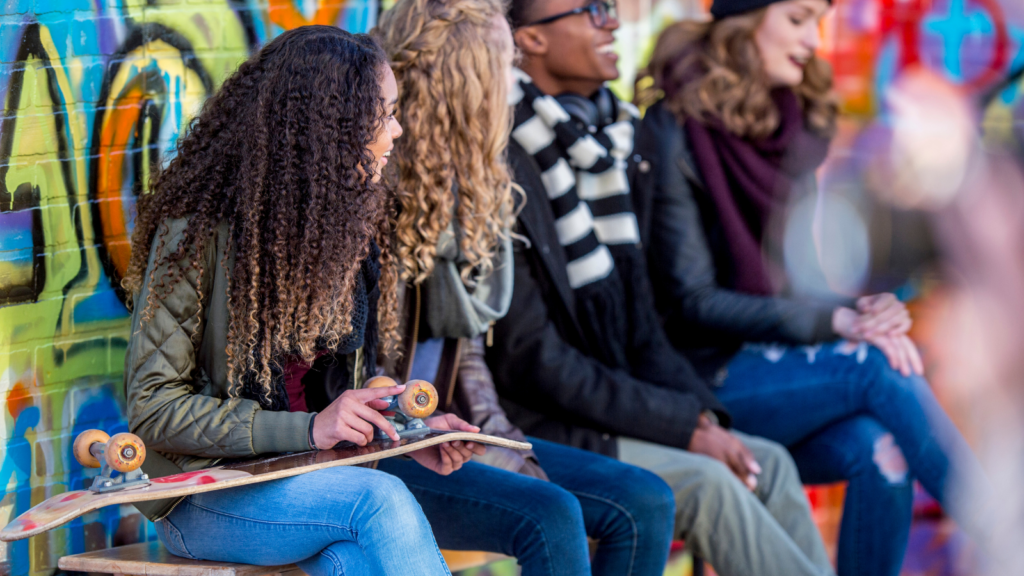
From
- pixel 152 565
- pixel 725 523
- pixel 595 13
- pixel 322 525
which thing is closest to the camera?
pixel 322 525

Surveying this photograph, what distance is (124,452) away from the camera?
1747 mm

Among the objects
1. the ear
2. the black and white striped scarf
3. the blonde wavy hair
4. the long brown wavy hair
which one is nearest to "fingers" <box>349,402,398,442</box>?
the blonde wavy hair

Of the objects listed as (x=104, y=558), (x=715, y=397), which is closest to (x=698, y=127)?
(x=715, y=397)

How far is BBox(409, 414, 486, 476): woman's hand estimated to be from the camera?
214 centimetres

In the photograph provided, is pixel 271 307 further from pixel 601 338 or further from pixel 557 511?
pixel 601 338

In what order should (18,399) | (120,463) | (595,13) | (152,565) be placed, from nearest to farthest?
(120,463), (152,565), (18,399), (595,13)

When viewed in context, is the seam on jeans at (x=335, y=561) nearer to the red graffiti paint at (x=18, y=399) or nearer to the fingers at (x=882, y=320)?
the red graffiti paint at (x=18, y=399)

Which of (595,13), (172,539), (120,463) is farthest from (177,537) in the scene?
(595,13)

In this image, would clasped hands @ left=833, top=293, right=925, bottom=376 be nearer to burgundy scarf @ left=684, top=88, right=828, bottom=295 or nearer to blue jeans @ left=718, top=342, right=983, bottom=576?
blue jeans @ left=718, top=342, right=983, bottom=576

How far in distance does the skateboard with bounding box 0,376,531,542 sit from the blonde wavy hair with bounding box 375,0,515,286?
20.2 inches

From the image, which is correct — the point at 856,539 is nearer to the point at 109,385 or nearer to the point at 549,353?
the point at 549,353

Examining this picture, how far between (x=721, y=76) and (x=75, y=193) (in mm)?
1939

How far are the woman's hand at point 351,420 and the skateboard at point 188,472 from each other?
0.09ft

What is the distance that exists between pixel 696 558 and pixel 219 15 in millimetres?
1847
